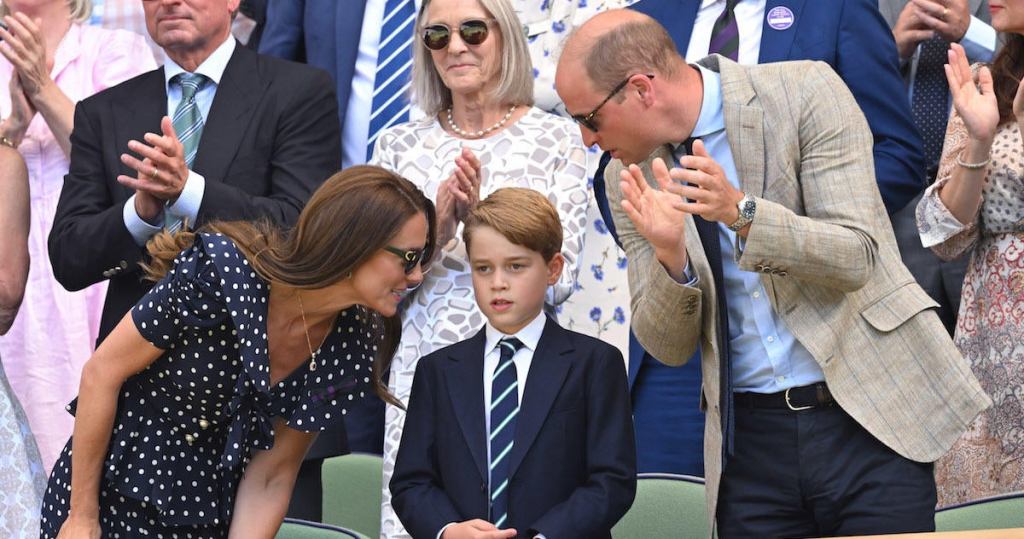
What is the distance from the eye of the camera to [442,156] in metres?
4.65

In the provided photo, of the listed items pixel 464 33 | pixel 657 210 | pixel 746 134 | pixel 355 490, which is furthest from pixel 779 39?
pixel 355 490

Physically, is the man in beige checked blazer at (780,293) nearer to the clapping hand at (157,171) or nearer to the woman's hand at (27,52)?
the clapping hand at (157,171)

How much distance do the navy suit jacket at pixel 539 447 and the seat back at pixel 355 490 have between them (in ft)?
2.52

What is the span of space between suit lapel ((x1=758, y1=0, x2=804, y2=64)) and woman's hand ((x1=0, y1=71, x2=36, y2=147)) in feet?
7.81

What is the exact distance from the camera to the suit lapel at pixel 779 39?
4449mm

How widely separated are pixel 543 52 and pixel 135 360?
2.31 meters

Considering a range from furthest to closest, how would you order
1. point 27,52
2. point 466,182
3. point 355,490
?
1. point 27,52
2. point 355,490
3. point 466,182

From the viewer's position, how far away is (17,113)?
4945mm

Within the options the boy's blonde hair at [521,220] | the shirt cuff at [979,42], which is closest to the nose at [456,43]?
the boy's blonde hair at [521,220]

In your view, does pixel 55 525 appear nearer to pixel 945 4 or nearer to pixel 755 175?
pixel 755 175

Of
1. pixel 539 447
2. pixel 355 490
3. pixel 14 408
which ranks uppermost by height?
pixel 539 447

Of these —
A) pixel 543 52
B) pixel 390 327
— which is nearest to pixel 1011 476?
pixel 390 327

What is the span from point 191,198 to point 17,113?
3.68 feet

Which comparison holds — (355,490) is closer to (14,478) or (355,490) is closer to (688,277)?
(14,478)
